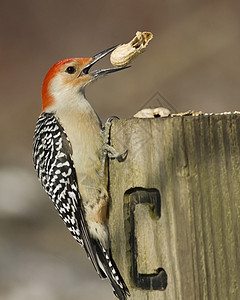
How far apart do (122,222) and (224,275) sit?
0.43m

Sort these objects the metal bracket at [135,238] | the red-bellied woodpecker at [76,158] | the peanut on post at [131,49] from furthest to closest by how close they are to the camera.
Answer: the peanut on post at [131,49]
the red-bellied woodpecker at [76,158]
the metal bracket at [135,238]

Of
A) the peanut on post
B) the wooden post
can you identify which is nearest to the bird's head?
the peanut on post

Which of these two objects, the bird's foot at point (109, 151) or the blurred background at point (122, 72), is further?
the blurred background at point (122, 72)

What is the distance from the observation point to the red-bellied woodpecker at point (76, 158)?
286 cm

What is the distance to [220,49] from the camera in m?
7.39

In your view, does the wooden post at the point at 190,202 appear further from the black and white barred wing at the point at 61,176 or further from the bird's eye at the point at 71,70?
the bird's eye at the point at 71,70

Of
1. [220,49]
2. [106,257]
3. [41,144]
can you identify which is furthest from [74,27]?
[106,257]

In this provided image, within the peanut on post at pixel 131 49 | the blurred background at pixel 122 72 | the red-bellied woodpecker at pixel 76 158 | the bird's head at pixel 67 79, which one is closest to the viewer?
the red-bellied woodpecker at pixel 76 158

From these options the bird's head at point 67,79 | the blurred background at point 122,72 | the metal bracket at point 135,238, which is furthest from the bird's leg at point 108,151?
the blurred background at point 122,72

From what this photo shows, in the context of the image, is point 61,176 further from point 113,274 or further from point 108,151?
point 113,274

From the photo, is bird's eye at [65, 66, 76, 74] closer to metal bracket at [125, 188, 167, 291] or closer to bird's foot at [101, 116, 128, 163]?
bird's foot at [101, 116, 128, 163]

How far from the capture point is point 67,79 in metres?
3.60

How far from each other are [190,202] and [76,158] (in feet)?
3.37

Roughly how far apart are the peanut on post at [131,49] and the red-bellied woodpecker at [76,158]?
13 centimetres
